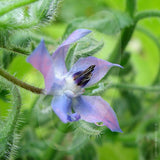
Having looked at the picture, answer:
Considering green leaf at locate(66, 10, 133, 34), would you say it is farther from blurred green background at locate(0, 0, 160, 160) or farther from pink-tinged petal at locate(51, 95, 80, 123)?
pink-tinged petal at locate(51, 95, 80, 123)

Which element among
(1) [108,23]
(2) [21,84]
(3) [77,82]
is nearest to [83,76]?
(3) [77,82]

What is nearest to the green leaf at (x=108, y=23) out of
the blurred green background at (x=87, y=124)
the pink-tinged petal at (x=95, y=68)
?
the blurred green background at (x=87, y=124)

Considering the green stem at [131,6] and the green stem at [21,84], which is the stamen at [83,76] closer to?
the green stem at [21,84]

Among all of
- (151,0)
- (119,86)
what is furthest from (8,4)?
(151,0)

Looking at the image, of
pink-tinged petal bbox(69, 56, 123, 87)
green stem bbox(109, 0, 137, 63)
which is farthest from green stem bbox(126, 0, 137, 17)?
pink-tinged petal bbox(69, 56, 123, 87)

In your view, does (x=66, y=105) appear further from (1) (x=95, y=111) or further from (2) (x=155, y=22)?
(2) (x=155, y=22)

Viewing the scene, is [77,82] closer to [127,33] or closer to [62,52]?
[62,52]
